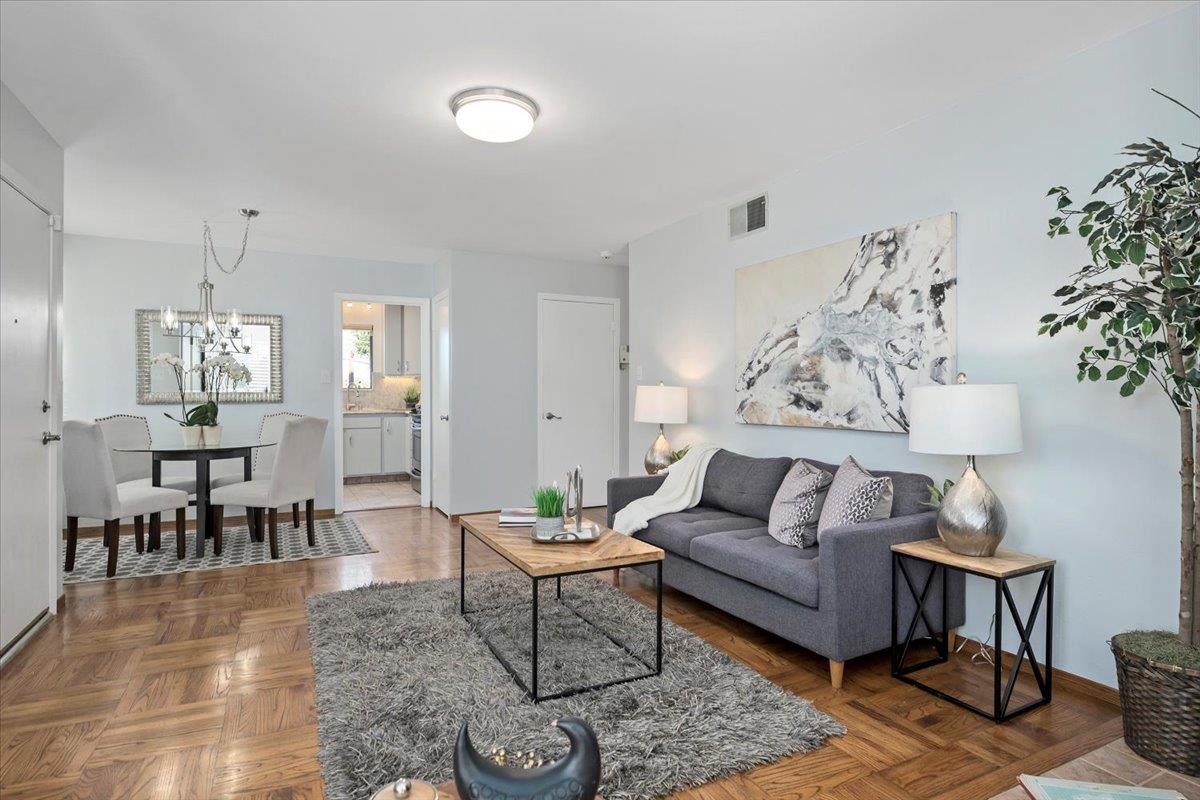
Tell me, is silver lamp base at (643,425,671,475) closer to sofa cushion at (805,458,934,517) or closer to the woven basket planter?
sofa cushion at (805,458,934,517)

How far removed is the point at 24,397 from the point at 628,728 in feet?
10.2

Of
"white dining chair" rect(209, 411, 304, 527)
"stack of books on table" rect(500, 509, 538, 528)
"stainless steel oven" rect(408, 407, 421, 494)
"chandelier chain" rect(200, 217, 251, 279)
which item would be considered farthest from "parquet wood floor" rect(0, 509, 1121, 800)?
"stainless steel oven" rect(408, 407, 421, 494)

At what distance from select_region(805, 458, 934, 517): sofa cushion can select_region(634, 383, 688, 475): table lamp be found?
173 centimetres

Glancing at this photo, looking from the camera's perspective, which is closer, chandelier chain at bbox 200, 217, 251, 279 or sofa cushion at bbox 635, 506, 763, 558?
sofa cushion at bbox 635, 506, 763, 558

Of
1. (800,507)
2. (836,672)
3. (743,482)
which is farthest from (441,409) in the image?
(836,672)

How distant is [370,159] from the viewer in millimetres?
3682

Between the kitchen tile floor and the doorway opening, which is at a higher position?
the doorway opening

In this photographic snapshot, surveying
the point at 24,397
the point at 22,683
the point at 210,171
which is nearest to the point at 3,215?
the point at 24,397

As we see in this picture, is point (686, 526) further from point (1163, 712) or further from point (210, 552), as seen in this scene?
point (210, 552)

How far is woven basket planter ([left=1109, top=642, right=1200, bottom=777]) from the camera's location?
1.89 meters

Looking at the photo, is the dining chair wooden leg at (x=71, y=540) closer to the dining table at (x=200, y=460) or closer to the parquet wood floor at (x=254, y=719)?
the dining table at (x=200, y=460)

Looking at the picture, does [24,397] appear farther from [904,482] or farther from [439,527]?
[904,482]

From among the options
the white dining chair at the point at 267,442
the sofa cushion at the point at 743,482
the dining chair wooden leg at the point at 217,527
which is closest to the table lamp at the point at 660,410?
the sofa cushion at the point at 743,482

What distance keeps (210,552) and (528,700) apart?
3.41m
